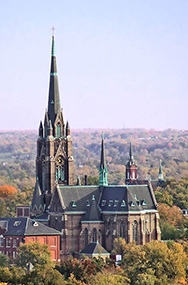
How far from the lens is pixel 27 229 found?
159500mm

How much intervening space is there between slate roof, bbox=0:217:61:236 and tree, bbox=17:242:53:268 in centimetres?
510

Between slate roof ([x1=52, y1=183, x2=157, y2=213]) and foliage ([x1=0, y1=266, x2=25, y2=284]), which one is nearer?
foliage ([x1=0, y1=266, x2=25, y2=284])

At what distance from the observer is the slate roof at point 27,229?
15925 centimetres

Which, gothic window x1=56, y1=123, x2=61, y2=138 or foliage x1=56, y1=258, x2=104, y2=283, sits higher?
gothic window x1=56, y1=123, x2=61, y2=138

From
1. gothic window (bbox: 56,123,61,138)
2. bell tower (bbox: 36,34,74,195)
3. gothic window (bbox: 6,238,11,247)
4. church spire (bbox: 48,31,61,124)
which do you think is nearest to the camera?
gothic window (bbox: 6,238,11,247)

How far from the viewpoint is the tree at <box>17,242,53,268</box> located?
147 metres

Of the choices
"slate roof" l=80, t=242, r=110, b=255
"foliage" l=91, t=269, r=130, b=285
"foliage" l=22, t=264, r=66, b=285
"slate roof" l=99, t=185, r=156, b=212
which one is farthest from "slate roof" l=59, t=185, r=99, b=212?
"foliage" l=22, t=264, r=66, b=285

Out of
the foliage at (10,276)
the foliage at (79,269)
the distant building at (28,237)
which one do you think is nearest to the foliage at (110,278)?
the foliage at (79,269)

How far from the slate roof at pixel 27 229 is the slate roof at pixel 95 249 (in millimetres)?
5366

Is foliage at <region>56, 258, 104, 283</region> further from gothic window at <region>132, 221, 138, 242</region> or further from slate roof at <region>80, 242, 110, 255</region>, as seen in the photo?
gothic window at <region>132, 221, 138, 242</region>

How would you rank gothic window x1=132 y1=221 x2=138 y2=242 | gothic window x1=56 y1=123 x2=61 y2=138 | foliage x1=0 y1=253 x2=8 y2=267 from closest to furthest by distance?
foliage x1=0 y1=253 x2=8 y2=267 → gothic window x1=132 y1=221 x2=138 y2=242 → gothic window x1=56 y1=123 x2=61 y2=138

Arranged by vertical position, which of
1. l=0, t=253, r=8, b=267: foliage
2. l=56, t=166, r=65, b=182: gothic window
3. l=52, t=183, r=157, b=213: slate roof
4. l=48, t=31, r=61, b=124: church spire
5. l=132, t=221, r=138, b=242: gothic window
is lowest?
l=0, t=253, r=8, b=267: foliage

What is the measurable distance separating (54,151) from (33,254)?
957 inches

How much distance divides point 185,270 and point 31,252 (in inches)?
801
